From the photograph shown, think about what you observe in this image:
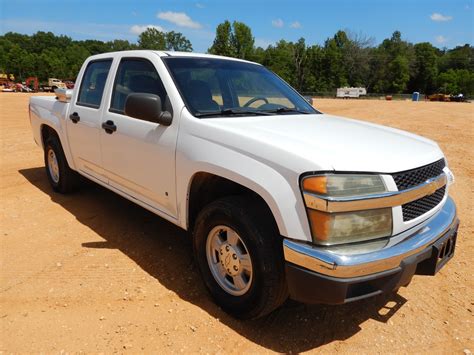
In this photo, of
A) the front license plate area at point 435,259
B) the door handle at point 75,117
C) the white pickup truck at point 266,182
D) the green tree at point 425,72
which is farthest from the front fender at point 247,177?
the green tree at point 425,72

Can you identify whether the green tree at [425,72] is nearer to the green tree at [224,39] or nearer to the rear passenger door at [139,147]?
the green tree at [224,39]

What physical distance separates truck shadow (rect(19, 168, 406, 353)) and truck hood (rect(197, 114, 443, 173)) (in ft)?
4.04

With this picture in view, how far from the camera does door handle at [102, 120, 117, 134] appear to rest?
3684 millimetres

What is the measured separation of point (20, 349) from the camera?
2.44 m

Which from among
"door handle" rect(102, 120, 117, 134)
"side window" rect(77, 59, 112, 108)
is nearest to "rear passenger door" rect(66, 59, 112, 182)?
"side window" rect(77, 59, 112, 108)

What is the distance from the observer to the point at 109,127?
12.3 feet

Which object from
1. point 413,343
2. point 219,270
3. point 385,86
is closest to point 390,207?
point 413,343

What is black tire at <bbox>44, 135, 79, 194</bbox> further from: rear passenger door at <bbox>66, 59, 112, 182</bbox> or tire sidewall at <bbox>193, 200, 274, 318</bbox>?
tire sidewall at <bbox>193, 200, 274, 318</bbox>

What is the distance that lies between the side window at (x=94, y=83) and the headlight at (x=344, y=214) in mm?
2939

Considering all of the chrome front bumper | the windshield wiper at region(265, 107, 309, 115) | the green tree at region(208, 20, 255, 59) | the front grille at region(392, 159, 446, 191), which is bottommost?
the chrome front bumper

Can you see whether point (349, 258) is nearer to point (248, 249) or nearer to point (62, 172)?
point (248, 249)

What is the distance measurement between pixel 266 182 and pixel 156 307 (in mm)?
1381

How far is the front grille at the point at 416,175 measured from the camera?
2.26m

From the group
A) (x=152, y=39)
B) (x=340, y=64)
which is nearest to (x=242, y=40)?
(x=340, y=64)
